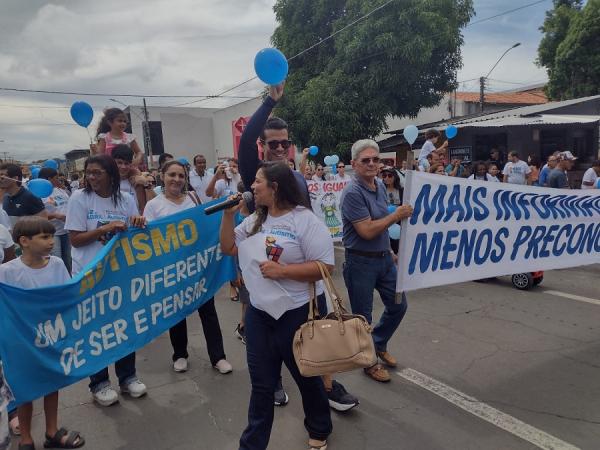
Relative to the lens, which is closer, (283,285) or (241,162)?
(283,285)

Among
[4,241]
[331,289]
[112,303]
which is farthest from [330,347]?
[4,241]

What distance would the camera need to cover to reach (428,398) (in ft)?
11.0

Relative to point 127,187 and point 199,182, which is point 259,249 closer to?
point 127,187

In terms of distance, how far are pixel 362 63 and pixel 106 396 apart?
56.1 ft

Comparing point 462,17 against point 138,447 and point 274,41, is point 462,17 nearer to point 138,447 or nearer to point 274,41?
point 274,41

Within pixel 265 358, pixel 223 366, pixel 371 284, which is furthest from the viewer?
pixel 223 366

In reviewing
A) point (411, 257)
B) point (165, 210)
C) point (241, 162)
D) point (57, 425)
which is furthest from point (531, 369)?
point (57, 425)

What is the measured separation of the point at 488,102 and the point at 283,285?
29.4m

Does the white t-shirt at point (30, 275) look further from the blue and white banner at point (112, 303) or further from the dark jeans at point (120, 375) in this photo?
the dark jeans at point (120, 375)

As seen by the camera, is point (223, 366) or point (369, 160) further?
point (223, 366)

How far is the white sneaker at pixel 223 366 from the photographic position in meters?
3.88

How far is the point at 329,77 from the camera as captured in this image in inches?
722

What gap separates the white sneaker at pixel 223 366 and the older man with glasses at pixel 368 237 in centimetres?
115

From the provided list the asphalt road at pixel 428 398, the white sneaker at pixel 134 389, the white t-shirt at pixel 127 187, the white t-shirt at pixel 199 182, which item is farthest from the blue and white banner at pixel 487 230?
the white t-shirt at pixel 199 182
